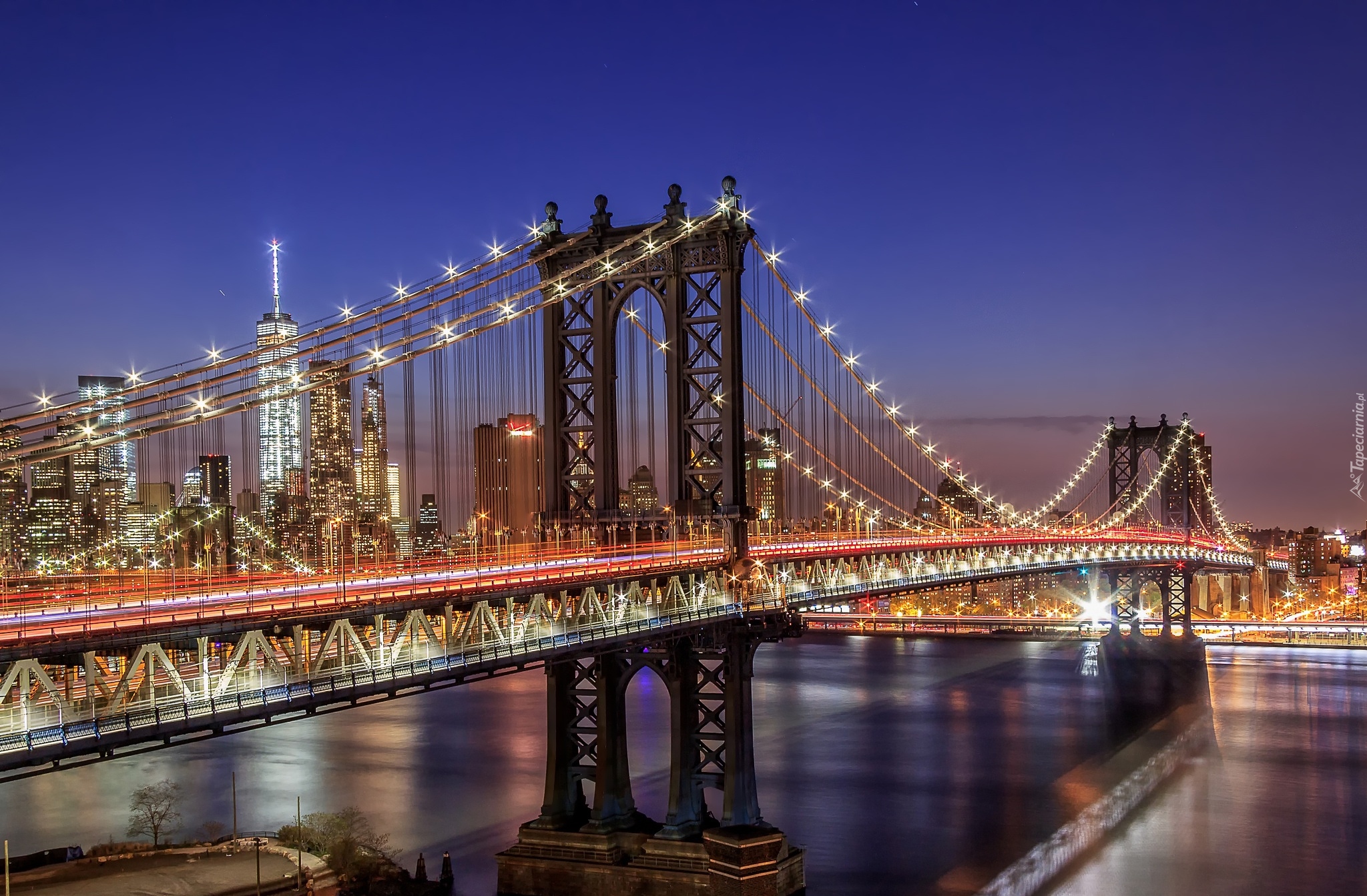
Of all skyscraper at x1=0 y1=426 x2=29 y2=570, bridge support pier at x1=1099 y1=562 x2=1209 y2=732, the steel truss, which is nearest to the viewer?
the steel truss

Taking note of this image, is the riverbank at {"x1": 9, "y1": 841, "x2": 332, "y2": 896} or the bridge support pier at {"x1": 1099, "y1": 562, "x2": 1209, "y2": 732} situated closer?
the riverbank at {"x1": 9, "y1": 841, "x2": 332, "y2": 896}

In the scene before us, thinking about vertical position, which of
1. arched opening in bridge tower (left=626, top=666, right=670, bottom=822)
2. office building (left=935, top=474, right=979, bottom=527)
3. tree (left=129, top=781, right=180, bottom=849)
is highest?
office building (left=935, top=474, right=979, bottom=527)

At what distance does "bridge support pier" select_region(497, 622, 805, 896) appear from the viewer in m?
30.3

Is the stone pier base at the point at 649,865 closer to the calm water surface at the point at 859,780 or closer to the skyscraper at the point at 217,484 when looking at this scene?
the calm water surface at the point at 859,780

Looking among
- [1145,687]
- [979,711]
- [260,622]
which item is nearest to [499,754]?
[979,711]

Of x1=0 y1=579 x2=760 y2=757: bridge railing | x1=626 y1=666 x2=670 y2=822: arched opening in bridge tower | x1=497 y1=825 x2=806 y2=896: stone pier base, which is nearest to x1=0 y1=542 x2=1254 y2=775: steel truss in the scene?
x1=0 y1=579 x2=760 y2=757: bridge railing

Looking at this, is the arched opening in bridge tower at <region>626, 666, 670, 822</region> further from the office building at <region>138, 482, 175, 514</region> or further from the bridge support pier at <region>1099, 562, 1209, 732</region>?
the bridge support pier at <region>1099, 562, 1209, 732</region>

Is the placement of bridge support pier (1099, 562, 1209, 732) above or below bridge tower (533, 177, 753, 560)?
below

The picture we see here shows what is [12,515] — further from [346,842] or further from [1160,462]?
[1160,462]

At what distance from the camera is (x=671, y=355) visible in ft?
109

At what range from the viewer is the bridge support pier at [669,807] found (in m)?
30.3

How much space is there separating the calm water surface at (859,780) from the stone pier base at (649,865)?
2.27 m

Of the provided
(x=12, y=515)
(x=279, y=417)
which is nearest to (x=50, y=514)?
(x=12, y=515)

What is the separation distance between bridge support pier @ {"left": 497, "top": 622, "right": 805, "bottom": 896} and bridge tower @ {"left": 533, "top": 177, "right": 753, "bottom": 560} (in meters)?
3.62
